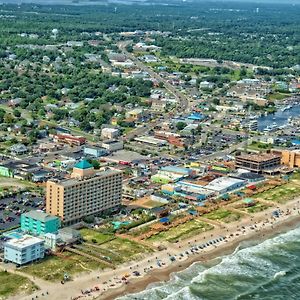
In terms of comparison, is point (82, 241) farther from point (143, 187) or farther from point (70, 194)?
point (143, 187)

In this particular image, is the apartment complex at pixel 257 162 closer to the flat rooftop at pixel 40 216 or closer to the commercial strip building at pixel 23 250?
the flat rooftop at pixel 40 216

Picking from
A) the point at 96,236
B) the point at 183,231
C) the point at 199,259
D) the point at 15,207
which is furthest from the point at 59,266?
the point at 15,207

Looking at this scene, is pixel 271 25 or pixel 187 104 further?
pixel 271 25

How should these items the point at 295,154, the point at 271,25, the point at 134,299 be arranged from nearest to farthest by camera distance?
1. the point at 134,299
2. the point at 295,154
3. the point at 271,25

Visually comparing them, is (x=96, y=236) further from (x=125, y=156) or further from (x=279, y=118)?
(x=279, y=118)

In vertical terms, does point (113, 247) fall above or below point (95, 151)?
above

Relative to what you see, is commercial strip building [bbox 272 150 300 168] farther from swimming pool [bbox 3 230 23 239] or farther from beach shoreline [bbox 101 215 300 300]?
swimming pool [bbox 3 230 23 239]

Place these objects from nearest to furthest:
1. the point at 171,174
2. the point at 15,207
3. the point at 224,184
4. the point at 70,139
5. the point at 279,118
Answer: the point at 15,207 < the point at 224,184 < the point at 171,174 < the point at 70,139 < the point at 279,118

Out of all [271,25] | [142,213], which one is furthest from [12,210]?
[271,25]
